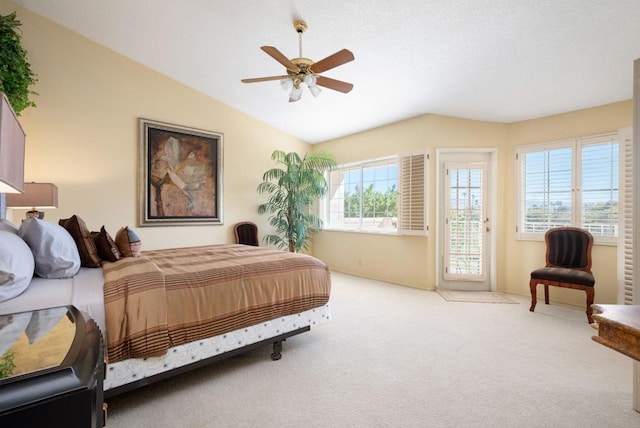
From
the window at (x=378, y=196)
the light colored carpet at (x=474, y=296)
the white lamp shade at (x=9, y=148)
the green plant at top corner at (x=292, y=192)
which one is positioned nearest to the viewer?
the white lamp shade at (x=9, y=148)

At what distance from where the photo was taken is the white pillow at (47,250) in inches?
64.2

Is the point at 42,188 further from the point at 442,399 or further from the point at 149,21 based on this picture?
the point at 442,399

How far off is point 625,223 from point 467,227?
1658 millimetres

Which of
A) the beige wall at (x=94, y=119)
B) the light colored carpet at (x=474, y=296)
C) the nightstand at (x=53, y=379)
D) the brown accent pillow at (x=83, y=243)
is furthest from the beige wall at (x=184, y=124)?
the nightstand at (x=53, y=379)

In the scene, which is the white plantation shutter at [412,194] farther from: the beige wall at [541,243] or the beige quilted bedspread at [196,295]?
the beige quilted bedspread at [196,295]

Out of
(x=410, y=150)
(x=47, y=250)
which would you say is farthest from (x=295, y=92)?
(x=410, y=150)

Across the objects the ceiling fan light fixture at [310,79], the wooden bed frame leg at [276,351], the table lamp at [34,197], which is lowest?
the wooden bed frame leg at [276,351]

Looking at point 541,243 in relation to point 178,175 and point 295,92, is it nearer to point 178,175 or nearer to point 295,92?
point 295,92

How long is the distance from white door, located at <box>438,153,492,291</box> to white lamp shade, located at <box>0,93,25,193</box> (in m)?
4.58

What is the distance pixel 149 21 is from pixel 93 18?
702mm

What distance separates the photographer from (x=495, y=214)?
4.37m

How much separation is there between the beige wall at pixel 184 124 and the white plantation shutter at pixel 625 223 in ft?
0.57

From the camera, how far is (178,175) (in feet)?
14.4

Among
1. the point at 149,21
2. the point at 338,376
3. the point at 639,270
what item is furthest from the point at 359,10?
the point at 338,376
